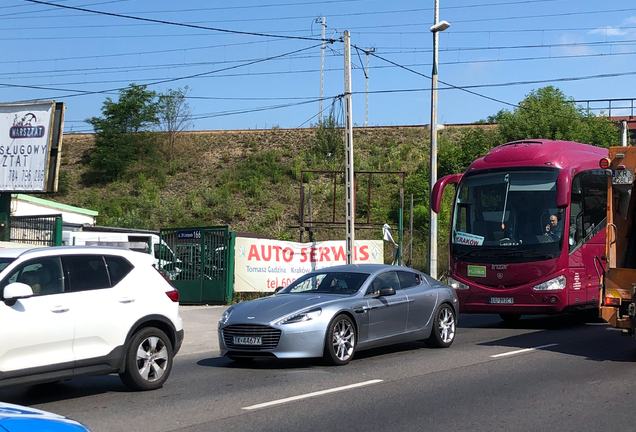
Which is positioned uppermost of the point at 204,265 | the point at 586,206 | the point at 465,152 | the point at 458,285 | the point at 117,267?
the point at 465,152

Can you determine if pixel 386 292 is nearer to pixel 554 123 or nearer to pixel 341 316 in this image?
pixel 341 316

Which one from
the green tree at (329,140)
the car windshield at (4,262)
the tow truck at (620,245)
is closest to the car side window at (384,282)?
the tow truck at (620,245)

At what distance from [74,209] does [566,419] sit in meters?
28.2

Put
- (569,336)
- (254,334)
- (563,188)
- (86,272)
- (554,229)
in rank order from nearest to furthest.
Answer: (86,272), (254,334), (563,188), (569,336), (554,229)

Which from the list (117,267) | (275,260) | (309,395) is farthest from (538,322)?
(117,267)

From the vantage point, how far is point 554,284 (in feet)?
46.7

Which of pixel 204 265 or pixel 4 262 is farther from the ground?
pixel 4 262

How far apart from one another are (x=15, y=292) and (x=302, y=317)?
161 inches

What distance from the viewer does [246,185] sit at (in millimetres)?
44375

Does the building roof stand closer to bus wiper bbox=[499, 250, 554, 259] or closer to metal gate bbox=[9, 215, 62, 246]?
metal gate bbox=[9, 215, 62, 246]

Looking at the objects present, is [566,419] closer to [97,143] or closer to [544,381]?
[544,381]

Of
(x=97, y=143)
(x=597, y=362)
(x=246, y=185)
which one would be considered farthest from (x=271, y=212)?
(x=597, y=362)

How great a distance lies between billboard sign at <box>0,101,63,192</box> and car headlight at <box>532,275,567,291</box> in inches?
544

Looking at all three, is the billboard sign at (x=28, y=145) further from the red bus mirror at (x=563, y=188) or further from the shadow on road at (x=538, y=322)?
the red bus mirror at (x=563, y=188)
